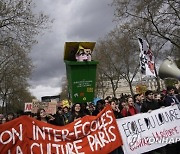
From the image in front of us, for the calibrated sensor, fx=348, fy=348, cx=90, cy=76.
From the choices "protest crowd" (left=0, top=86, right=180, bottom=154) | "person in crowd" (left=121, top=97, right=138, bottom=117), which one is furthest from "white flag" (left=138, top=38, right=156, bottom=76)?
"person in crowd" (left=121, top=97, right=138, bottom=117)

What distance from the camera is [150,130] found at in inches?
306

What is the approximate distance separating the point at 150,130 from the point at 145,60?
86.0 inches

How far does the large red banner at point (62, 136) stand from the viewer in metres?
6.08

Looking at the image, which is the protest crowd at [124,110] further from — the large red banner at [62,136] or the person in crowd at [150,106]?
the large red banner at [62,136]

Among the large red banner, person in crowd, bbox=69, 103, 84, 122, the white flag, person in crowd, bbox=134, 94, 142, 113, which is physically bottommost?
the large red banner

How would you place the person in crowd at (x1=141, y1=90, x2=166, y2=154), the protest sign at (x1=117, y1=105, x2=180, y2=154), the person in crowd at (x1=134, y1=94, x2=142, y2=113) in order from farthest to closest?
the person in crowd at (x1=134, y1=94, x2=142, y2=113) < the person in crowd at (x1=141, y1=90, x2=166, y2=154) < the protest sign at (x1=117, y1=105, x2=180, y2=154)

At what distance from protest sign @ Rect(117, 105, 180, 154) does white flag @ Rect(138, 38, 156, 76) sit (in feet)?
4.09

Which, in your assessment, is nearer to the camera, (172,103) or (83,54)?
(172,103)

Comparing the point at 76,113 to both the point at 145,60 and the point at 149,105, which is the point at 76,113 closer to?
the point at 149,105

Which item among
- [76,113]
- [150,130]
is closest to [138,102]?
[150,130]

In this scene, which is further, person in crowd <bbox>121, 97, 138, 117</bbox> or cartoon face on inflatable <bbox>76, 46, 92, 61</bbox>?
cartoon face on inflatable <bbox>76, 46, 92, 61</bbox>

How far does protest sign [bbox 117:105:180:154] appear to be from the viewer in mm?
7426

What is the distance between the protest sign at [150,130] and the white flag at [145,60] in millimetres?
1248

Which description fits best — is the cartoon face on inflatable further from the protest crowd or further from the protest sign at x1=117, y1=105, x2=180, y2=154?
the protest sign at x1=117, y1=105, x2=180, y2=154
